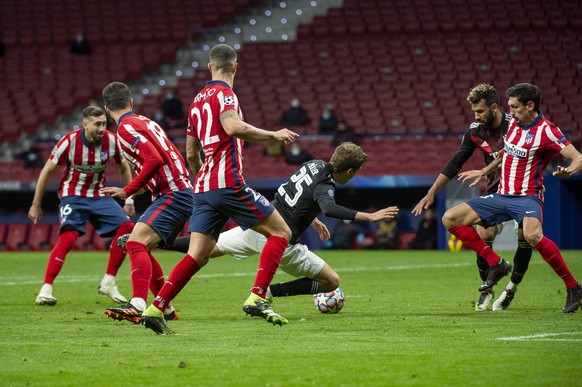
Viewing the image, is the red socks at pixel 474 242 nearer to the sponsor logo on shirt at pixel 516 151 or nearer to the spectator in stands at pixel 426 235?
the sponsor logo on shirt at pixel 516 151

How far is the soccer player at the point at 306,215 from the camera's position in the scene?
27.5ft

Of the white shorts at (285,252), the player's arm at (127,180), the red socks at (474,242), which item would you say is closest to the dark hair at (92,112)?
the player's arm at (127,180)

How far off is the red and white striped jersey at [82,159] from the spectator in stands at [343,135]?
42.8ft

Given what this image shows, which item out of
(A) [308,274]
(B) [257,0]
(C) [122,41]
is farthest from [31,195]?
(A) [308,274]

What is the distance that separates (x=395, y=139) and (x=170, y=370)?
20.0 meters

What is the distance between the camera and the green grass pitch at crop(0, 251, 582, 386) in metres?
5.44

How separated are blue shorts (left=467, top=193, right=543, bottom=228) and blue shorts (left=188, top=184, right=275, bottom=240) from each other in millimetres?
2343

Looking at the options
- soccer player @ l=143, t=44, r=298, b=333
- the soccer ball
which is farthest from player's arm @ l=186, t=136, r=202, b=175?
the soccer ball

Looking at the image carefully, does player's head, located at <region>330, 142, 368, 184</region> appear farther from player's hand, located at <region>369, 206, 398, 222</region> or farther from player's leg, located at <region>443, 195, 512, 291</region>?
player's leg, located at <region>443, 195, 512, 291</region>

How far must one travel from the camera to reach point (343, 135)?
79.2ft

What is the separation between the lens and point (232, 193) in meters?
7.58

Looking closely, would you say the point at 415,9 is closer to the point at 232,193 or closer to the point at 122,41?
the point at 122,41

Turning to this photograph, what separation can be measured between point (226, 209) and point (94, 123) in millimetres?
3776

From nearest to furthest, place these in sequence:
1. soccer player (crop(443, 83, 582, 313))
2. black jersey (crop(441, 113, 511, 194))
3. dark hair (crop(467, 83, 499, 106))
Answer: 1. soccer player (crop(443, 83, 582, 313))
2. dark hair (crop(467, 83, 499, 106))
3. black jersey (crop(441, 113, 511, 194))
